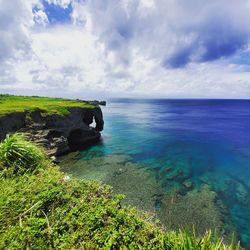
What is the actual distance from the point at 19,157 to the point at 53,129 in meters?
25.9

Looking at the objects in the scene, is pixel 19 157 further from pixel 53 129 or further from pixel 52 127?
pixel 52 127

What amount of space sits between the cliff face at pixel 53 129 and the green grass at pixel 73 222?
2242 centimetres

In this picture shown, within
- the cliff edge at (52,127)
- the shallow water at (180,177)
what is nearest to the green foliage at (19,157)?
the shallow water at (180,177)

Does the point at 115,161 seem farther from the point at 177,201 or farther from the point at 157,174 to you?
the point at 177,201

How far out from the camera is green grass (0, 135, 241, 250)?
4744 mm

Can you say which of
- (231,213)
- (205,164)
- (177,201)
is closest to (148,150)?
(205,164)

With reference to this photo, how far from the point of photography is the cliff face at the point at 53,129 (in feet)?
92.0

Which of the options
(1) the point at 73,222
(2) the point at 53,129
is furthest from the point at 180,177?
(2) the point at 53,129

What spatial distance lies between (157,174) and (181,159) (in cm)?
762

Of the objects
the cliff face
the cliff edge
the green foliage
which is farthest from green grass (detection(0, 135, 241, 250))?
the cliff face

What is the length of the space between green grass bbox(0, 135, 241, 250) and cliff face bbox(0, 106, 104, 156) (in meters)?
22.4

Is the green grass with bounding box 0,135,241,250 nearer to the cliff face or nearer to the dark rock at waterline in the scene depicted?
the cliff face

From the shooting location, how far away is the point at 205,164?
26.6m

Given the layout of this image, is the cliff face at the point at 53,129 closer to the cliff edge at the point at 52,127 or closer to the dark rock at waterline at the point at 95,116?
the cliff edge at the point at 52,127
